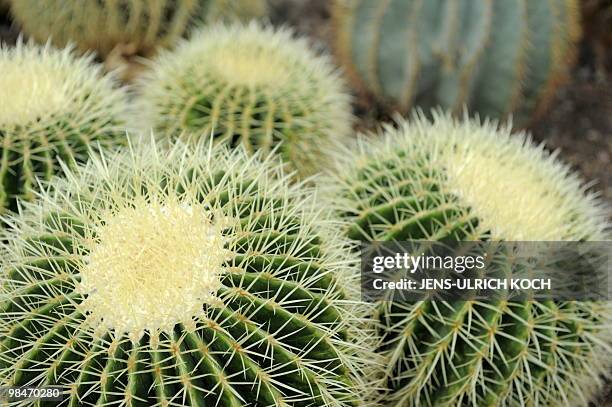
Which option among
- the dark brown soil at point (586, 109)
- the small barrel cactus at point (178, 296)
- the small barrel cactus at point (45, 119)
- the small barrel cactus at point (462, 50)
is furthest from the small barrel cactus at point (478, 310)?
the dark brown soil at point (586, 109)

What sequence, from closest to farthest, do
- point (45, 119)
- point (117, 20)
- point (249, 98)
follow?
point (45, 119) < point (249, 98) < point (117, 20)

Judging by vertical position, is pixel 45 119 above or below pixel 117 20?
below

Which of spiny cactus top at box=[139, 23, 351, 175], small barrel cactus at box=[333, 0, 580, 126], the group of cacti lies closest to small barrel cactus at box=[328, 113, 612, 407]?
the group of cacti

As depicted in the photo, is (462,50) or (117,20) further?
(117,20)

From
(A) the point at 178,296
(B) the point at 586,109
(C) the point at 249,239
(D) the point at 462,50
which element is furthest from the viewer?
(B) the point at 586,109

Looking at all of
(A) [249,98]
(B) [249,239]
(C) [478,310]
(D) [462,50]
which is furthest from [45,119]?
(D) [462,50]

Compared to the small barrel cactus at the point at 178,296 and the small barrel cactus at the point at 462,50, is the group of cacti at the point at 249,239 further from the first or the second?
the small barrel cactus at the point at 462,50

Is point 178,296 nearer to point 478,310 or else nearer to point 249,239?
point 249,239

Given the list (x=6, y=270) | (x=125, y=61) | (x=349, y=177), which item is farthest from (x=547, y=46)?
(x=6, y=270)
